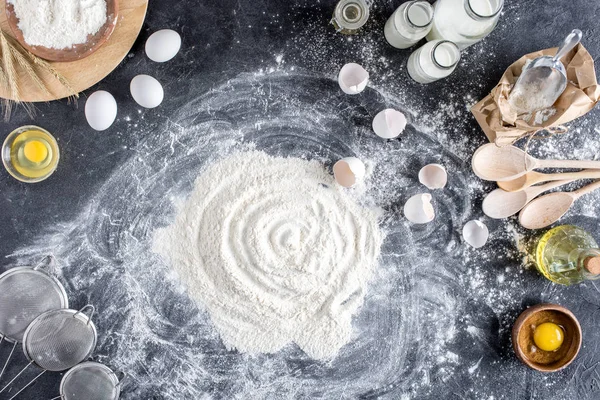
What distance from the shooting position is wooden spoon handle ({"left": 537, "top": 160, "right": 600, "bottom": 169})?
138 centimetres

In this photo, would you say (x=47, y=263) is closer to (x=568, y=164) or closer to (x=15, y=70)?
(x=15, y=70)

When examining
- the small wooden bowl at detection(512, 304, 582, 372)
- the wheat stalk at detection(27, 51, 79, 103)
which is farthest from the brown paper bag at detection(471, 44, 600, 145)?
the wheat stalk at detection(27, 51, 79, 103)

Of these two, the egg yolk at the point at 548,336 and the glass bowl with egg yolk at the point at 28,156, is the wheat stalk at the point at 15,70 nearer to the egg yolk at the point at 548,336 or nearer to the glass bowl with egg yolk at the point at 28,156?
the glass bowl with egg yolk at the point at 28,156

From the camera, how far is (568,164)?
4.51 feet

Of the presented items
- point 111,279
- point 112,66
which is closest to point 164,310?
point 111,279

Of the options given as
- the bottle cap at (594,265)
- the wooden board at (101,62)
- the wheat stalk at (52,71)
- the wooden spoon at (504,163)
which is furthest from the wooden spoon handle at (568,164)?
the wheat stalk at (52,71)

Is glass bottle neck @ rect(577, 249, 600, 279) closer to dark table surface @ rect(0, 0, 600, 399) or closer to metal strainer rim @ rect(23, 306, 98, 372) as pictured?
dark table surface @ rect(0, 0, 600, 399)

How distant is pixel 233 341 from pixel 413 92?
0.79 metres

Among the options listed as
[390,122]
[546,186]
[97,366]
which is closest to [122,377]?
[97,366]

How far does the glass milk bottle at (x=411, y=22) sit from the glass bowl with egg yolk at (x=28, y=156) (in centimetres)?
90

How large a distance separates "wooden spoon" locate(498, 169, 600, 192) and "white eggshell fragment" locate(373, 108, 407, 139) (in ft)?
0.99

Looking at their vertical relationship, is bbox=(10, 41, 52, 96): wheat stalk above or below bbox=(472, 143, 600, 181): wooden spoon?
above

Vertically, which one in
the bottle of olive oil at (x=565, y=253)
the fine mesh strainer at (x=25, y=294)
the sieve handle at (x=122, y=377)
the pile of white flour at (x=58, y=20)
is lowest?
the bottle of olive oil at (x=565, y=253)

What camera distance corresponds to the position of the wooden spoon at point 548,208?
4.56 ft
